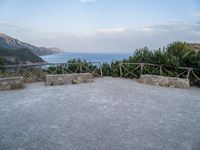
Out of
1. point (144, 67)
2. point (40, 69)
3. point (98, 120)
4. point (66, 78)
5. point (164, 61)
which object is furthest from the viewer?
point (144, 67)

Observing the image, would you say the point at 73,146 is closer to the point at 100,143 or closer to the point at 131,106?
the point at 100,143

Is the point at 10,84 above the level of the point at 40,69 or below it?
below

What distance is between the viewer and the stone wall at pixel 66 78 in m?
8.20

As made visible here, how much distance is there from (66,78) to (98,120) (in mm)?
4457

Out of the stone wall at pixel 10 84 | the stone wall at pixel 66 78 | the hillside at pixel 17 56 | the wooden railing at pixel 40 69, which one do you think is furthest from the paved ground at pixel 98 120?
the hillside at pixel 17 56

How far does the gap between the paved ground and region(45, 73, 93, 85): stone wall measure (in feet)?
3.45

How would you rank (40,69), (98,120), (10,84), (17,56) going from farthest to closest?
(17,56), (40,69), (10,84), (98,120)

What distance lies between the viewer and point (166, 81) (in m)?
8.47

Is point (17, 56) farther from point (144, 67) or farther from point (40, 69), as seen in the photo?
point (144, 67)

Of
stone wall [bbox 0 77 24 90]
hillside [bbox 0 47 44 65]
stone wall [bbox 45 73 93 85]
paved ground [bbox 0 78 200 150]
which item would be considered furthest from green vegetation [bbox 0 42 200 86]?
hillside [bbox 0 47 44 65]

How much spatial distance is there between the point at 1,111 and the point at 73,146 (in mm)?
2764

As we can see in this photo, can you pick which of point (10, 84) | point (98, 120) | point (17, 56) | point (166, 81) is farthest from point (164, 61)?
point (17, 56)

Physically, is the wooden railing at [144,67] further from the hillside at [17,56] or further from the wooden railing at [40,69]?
the hillside at [17,56]

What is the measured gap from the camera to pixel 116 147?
318 cm
